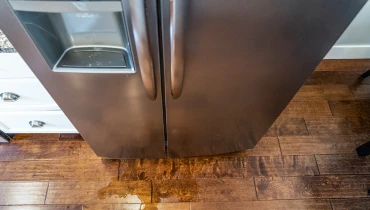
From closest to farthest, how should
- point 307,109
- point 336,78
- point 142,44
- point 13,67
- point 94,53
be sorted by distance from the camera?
point 142,44 < point 94,53 < point 13,67 < point 307,109 < point 336,78

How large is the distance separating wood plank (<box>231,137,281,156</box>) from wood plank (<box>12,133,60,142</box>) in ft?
3.30

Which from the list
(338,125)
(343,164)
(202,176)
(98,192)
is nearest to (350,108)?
(338,125)

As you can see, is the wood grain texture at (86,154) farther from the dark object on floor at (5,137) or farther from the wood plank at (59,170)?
the dark object on floor at (5,137)

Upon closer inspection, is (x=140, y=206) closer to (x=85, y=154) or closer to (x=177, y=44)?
(x=85, y=154)

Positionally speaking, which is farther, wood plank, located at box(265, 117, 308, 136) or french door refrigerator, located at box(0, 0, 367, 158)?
wood plank, located at box(265, 117, 308, 136)

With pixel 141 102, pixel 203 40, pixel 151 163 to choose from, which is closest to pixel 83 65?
pixel 141 102

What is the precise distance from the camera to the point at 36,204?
48.8 inches

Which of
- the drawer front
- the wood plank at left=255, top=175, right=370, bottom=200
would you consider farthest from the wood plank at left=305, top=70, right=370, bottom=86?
the drawer front

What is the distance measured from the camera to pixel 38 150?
1.39 m

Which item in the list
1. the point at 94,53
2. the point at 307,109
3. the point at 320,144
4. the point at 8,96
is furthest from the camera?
the point at 307,109

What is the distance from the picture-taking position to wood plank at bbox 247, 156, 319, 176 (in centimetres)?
136

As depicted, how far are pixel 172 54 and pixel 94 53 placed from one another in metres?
0.23

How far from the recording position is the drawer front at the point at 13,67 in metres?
0.86

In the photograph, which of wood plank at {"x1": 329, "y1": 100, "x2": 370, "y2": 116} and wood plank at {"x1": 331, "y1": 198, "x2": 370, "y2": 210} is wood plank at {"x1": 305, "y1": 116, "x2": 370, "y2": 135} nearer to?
wood plank at {"x1": 329, "y1": 100, "x2": 370, "y2": 116}
